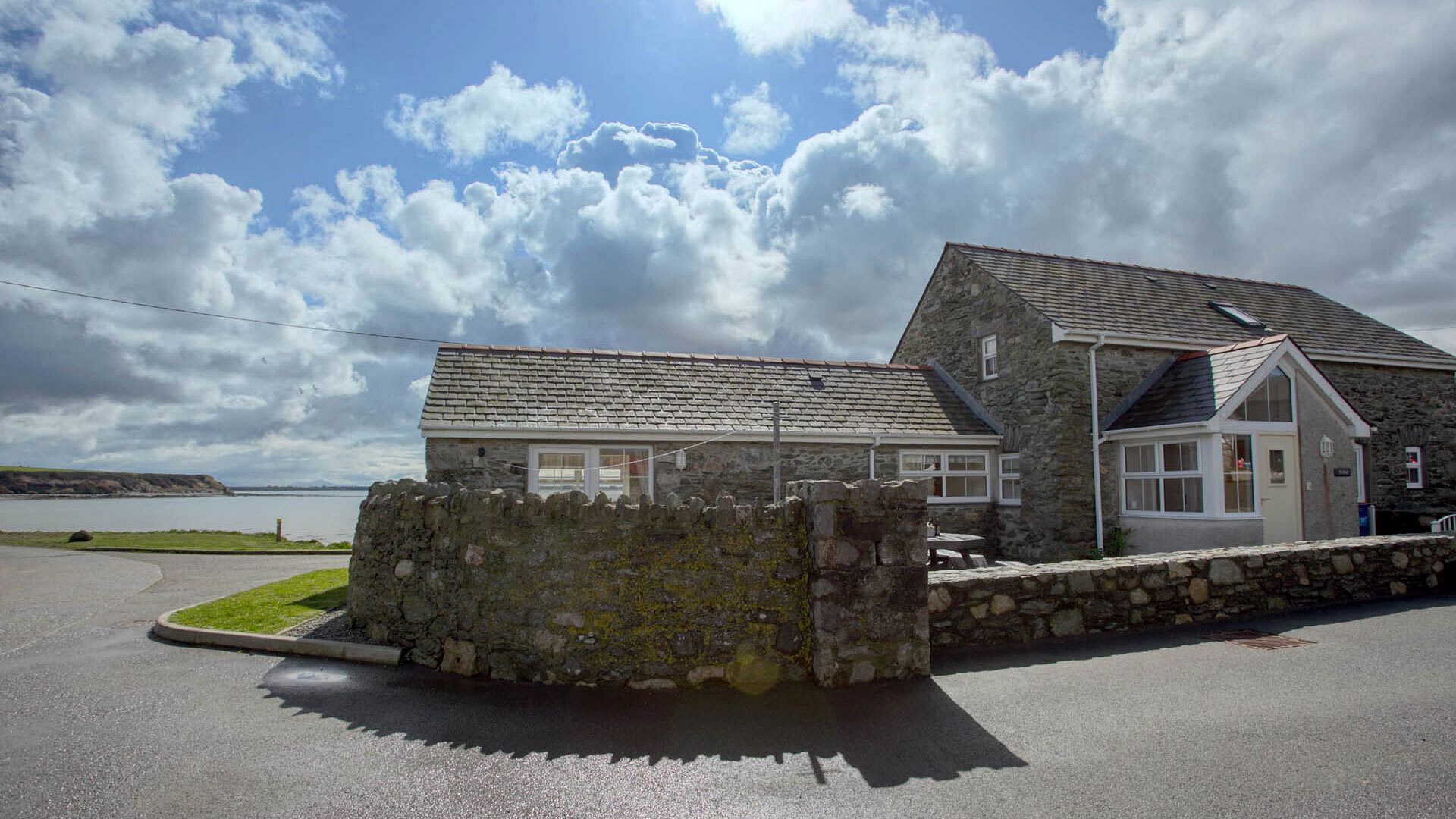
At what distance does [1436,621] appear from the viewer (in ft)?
26.1

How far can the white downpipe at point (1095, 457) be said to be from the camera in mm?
15388

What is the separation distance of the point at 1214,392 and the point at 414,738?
573 inches

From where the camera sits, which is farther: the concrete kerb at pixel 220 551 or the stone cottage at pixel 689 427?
the concrete kerb at pixel 220 551

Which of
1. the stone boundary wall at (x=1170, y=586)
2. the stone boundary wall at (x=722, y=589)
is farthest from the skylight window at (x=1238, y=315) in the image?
the stone boundary wall at (x=722, y=589)

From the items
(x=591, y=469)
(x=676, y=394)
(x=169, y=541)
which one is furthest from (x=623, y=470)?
(x=169, y=541)

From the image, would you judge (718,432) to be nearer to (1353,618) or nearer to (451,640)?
(451,640)

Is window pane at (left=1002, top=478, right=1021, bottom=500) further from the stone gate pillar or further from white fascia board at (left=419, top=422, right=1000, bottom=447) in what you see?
the stone gate pillar

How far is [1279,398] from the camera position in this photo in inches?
555

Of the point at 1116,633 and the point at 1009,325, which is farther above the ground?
the point at 1009,325

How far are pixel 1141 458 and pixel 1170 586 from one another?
331 inches

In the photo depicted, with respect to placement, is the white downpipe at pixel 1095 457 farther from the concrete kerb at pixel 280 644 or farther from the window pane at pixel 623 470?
the concrete kerb at pixel 280 644

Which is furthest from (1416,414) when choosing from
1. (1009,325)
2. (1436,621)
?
(1436,621)

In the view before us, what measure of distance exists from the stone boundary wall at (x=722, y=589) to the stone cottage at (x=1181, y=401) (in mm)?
10369

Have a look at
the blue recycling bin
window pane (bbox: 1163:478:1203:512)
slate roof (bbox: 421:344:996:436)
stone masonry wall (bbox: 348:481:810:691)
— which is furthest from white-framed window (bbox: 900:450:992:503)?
stone masonry wall (bbox: 348:481:810:691)
